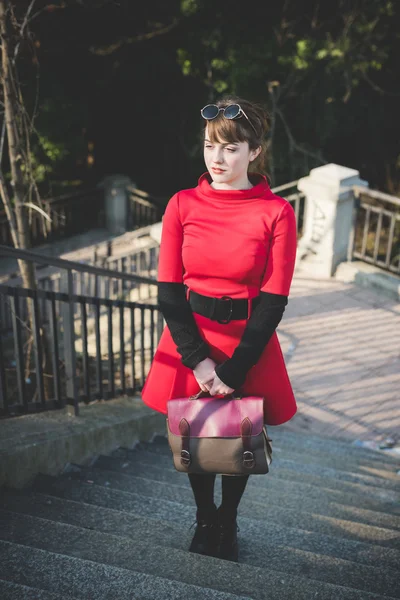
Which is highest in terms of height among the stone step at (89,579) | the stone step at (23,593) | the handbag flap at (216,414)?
the handbag flap at (216,414)

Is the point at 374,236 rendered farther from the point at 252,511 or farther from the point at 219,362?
the point at 219,362

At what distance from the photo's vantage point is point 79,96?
13.5 metres

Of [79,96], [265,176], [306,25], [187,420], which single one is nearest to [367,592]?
[187,420]

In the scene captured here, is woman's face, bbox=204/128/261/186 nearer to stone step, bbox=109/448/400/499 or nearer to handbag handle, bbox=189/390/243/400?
handbag handle, bbox=189/390/243/400

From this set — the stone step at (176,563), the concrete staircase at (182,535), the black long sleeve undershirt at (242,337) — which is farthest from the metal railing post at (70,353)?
the black long sleeve undershirt at (242,337)

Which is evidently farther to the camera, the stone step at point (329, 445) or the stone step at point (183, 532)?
the stone step at point (329, 445)

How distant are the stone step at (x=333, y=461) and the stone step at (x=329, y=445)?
74 millimetres

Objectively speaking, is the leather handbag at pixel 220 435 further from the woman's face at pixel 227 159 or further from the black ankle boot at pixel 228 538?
the woman's face at pixel 227 159

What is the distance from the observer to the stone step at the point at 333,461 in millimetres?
4148

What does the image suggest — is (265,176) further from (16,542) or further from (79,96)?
(79,96)

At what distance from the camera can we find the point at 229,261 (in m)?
2.42

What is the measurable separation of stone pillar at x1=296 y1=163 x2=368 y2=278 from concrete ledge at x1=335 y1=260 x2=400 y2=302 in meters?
0.14

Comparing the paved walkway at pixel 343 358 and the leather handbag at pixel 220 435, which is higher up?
the leather handbag at pixel 220 435

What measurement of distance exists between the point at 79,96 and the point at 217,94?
320 centimetres
